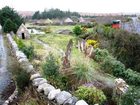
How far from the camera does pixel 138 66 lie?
80.9ft

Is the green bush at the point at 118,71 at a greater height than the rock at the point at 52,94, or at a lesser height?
lesser

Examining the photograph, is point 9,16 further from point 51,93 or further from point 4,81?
point 51,93

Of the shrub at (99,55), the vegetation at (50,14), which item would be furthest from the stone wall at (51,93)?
the vegetation at (50,14)

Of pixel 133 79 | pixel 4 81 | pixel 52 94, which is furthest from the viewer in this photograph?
pixel 133 79

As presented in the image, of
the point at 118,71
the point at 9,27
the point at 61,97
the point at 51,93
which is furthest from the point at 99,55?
the point at 9,27

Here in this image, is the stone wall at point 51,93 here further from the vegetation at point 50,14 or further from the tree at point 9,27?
the vegetation at point 50,14

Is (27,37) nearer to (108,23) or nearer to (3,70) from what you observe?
(108,23)

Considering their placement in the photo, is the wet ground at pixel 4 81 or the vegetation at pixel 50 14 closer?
the wet ground at pixel 4 81

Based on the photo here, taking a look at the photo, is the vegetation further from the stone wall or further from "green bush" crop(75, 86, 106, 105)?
"green bush" crop(75, 86, 106, 105)

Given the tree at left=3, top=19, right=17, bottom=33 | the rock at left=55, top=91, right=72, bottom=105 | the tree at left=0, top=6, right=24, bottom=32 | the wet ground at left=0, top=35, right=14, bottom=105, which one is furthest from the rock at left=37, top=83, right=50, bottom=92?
the tree at left=0, top=6, right=24, bottom=32

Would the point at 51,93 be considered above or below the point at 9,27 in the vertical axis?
above

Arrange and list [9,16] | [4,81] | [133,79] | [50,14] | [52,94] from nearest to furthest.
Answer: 1. [52,94]
2. [4,81]
3. [133,79]
4. [9,16]
5. [50,14]

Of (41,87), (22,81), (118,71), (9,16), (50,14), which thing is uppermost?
(41,87)

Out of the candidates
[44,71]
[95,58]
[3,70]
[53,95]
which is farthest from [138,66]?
[53,95]
